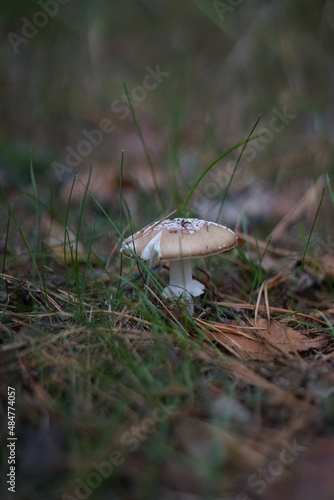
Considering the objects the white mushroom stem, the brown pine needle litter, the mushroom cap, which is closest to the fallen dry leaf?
the brown pine needle litter

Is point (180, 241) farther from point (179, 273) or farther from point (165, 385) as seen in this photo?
point (165, 385)

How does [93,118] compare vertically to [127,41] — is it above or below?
below

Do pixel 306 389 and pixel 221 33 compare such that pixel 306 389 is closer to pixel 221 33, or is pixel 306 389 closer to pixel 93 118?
pixel 93 118

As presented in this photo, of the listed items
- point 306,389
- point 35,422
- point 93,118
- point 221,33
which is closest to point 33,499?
point 35,422

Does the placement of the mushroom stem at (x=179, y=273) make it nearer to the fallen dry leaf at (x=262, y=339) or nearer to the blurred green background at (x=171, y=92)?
the fallen dry leaf at (x=262, y=339)

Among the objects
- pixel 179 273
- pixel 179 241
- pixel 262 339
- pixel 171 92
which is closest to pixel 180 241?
pixel 179 241

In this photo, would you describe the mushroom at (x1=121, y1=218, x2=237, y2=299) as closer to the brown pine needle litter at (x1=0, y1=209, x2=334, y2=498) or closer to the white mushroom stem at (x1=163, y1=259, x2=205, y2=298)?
the white mushroom stem at (x1=163, y1=259, x2=205, y2=298)

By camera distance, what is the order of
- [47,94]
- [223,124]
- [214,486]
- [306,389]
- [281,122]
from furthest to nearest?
[47,94], [223,124], [281,122], [306,389], [214,486]

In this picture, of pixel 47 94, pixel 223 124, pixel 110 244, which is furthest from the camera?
pixel 47 94
